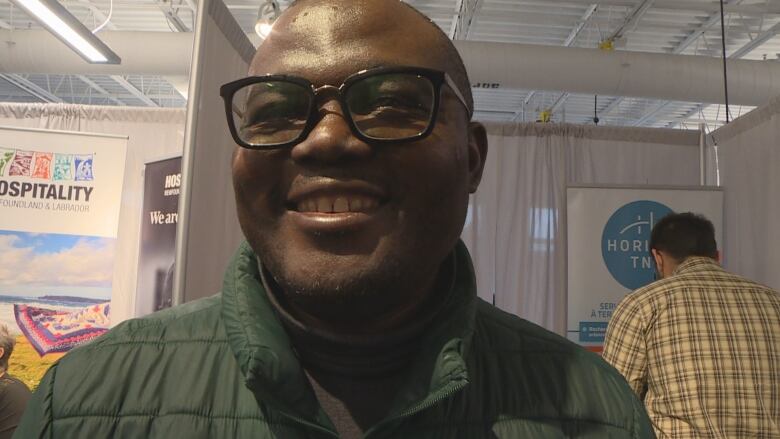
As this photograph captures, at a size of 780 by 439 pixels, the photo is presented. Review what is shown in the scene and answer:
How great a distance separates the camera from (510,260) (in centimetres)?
443

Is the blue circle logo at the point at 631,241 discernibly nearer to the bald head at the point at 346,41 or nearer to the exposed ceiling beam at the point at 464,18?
the exposed ceiling beam at the point at 464,18

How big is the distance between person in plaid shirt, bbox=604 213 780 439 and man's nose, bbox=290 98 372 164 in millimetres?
1806

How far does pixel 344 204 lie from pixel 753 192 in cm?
343

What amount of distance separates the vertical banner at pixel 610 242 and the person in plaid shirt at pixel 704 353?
1465 millimetres

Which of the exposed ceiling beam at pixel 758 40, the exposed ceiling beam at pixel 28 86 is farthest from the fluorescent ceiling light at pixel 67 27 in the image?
the exposed ceiling beam at pixel 758 40

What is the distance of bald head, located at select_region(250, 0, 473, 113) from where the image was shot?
776 millimetres

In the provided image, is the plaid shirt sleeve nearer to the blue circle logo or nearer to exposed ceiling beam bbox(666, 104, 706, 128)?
the blue circle logo

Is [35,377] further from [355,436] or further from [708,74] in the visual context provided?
[708,74]

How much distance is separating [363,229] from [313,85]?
20 centimetres

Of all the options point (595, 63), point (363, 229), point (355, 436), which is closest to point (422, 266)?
point (363, 229)

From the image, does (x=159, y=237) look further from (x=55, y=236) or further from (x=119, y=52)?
(x=119, y=52)

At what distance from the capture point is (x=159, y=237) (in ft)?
9.85

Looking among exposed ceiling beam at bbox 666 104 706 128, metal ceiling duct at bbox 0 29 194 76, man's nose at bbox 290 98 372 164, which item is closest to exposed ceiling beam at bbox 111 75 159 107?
metal ceiling duct at bbox 0 29 194 76

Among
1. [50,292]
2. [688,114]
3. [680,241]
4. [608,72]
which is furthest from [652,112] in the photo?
→ [50,292]
